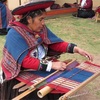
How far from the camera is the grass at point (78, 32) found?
16.6 ft

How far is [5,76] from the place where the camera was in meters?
Answer: 2.58

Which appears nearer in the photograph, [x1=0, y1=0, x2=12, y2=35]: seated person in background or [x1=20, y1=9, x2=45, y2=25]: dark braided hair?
[x1=20, y1=9, x2=45, y2=25]: dark braided hair

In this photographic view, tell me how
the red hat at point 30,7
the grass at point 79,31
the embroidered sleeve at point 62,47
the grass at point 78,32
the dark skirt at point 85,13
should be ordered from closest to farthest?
the red hat at point 30,7, the embroidered sleeve at point 62,47, the grass at point 78,32, the grass at point 79,31, the dark skirt at point 85,13

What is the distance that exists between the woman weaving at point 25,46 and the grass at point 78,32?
1.37 m

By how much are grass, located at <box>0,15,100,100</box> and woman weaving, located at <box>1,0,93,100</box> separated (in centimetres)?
137

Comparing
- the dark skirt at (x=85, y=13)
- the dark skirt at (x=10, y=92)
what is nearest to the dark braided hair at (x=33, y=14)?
the dark skirt at (x=10, y=92)

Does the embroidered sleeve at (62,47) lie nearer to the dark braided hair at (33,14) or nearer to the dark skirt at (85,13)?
the dark braided hair at (33,14)

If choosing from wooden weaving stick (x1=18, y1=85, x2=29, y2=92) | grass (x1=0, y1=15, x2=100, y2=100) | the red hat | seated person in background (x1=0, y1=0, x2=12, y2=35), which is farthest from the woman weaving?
seated person in background (x1=0, y1=0, x2=12, y2=35)

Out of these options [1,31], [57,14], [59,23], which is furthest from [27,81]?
[57,14]

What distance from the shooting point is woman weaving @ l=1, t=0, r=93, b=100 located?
7.95 feet

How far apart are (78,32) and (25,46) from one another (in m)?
4.48

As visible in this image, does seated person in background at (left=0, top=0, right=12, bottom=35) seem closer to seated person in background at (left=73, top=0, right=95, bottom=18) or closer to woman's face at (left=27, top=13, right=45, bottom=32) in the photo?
seated person in background at (left=73, top=0, right=95, bottom=18)

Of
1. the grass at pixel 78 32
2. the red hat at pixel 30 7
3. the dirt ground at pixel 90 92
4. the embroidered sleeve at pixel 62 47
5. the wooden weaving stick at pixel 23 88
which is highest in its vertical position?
the red hat at pixel 30 7

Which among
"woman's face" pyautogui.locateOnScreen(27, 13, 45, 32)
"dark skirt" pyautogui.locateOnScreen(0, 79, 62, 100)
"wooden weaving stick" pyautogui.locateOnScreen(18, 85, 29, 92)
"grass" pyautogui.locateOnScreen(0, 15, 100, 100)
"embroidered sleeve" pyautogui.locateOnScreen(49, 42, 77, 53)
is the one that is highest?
"woman's face" pyautogui.locateOnScreen(27, 13, 45, 32)
